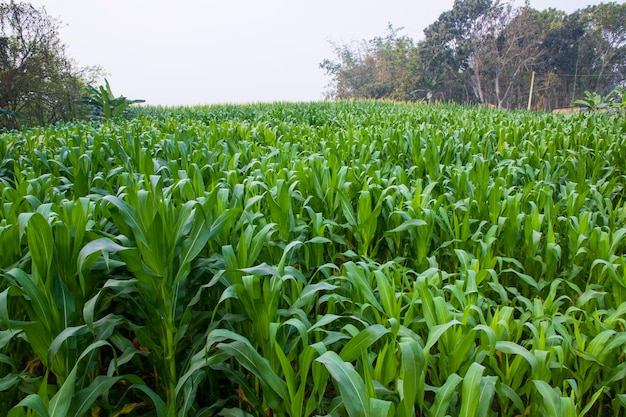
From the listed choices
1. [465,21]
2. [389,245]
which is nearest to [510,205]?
[389,245]

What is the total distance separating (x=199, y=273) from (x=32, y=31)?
882 inches

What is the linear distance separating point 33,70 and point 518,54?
42.4 m

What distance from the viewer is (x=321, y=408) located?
129 cm

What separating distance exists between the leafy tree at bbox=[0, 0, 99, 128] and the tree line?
3647 centimetres

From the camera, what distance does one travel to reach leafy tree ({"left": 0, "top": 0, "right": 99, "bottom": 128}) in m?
17.1

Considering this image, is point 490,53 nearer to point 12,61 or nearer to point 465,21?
point 465,21

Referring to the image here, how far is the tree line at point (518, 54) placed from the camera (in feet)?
140

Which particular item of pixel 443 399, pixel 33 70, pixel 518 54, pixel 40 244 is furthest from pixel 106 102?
pixel 518 54

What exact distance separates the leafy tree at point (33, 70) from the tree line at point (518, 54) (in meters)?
36.5

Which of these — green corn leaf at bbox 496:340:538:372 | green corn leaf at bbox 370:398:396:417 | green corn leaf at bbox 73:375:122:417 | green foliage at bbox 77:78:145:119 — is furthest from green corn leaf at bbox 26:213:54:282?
green foliage at bbox 77:78:145:119

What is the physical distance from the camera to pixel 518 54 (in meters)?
40.6

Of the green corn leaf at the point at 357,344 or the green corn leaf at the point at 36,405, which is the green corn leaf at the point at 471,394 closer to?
the green corn leaf at the point at 357,344

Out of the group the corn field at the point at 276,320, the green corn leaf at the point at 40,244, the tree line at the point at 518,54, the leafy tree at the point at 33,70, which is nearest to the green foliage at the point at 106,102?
the leafy tree at the point at 33,70

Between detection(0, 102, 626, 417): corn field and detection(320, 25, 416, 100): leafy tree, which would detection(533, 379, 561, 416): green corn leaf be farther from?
detection(320, 25, 416, 100): leafy tree
